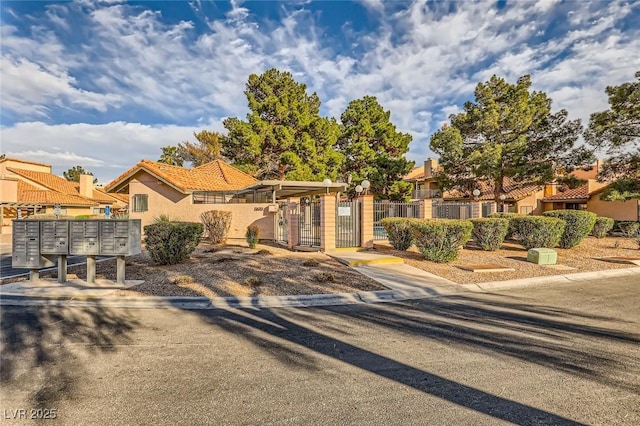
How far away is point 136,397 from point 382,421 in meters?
2.32

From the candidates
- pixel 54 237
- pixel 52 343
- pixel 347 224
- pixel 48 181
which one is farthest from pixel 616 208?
pixel 48 181

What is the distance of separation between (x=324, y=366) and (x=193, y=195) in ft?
55.7

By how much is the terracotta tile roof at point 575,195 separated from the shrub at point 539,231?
739 inches

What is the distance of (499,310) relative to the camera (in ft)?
20.1

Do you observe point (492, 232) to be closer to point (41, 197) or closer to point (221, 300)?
point (221, 300)

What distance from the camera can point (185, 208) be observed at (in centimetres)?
1883

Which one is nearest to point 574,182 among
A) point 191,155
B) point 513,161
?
point 513,161

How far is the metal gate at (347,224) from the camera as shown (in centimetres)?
1362

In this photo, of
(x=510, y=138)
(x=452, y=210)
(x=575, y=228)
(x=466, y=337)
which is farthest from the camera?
(x=510, y=138)

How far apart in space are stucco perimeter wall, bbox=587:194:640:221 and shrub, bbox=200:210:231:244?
25813 mm

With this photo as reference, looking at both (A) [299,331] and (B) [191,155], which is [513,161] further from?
(B) [191,155]

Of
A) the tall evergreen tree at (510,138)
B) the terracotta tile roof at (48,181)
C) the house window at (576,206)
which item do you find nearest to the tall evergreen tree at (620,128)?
the tall evergreen tree at (510,138)

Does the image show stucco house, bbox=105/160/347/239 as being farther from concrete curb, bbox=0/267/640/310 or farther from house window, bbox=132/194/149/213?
concrete curb, bbox=0/267/640/310

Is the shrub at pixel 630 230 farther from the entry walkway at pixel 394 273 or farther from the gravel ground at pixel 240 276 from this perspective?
Result: the gravel ground at pixel 240 276
